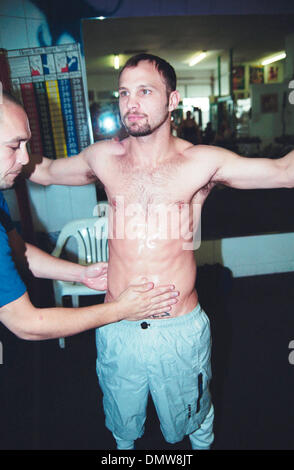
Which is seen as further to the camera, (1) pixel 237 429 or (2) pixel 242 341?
(2) pixel 242 341

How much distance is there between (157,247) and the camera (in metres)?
1.40

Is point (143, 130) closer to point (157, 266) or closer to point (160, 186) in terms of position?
point (160, 186)

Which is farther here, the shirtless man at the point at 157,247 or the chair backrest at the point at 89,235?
the chair backrest at the point at 89,235

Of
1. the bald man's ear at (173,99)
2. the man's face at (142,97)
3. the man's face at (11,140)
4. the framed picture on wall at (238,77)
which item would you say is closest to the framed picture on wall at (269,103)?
the framed picture on wall at (238,77)

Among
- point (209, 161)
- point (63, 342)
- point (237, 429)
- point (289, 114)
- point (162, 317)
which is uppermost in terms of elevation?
point (289, 114)

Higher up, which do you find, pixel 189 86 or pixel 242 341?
pixel 189 86

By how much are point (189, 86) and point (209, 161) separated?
12.7 m

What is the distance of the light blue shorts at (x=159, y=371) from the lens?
1.40 meters

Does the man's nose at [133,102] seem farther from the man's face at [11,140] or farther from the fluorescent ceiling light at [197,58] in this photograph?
the fluorescent ceiling light at [197,58]

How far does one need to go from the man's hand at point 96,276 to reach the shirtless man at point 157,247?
218 mm

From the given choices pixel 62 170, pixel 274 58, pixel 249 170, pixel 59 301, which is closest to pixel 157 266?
pixel 249 170

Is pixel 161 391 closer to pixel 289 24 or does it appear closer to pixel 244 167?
pixel 244 167

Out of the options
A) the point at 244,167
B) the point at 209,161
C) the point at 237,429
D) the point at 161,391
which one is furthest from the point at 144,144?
the point at 237,429
